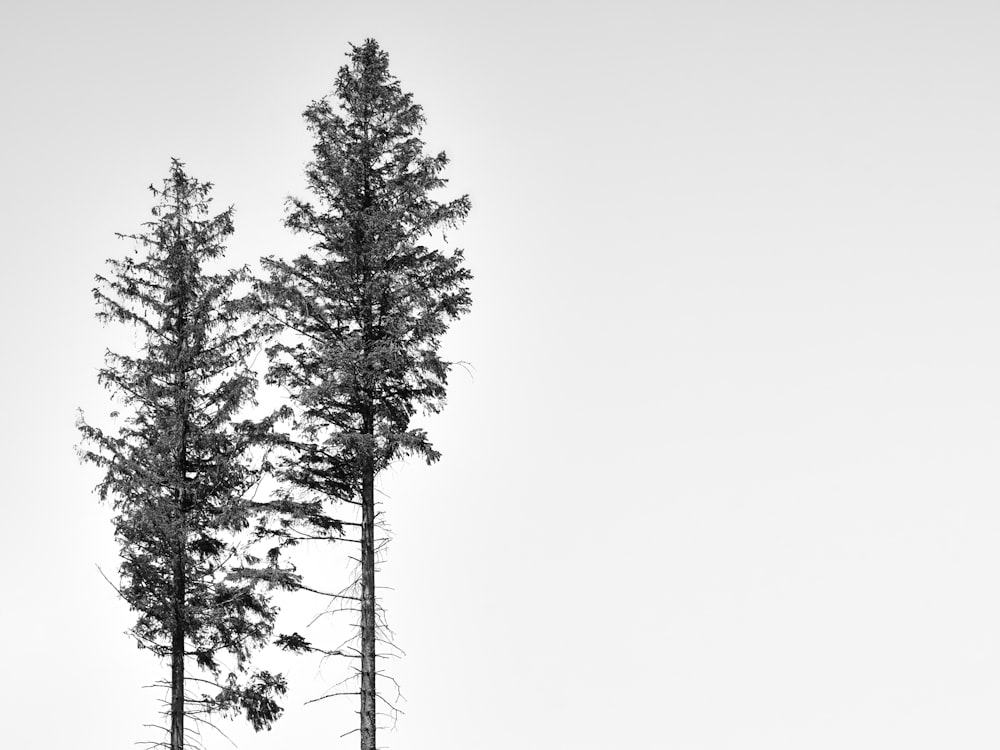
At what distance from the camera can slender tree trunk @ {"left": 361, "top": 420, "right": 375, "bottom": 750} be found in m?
21.0

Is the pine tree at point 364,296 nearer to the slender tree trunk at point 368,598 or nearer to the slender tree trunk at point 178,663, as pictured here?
the slender tree trunk at point 368,598

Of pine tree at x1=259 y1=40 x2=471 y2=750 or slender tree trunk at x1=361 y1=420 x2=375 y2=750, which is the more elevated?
pine tree at x1=259 y1=40 x2=471 y2=750

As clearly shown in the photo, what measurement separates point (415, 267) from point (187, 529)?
7.36 meters

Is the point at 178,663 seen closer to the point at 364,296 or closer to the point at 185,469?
the point at 185,469

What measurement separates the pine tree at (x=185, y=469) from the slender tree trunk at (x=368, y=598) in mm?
2623

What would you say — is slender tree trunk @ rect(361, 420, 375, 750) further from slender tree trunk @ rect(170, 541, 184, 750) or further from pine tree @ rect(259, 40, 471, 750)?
slender tree trunk @ rect(170, 541, 184, 750)

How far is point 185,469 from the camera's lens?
23.9 metres

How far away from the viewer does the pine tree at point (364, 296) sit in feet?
71.1

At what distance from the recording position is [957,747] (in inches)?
3514

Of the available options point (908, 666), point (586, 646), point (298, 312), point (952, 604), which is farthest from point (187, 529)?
point (952, 604)

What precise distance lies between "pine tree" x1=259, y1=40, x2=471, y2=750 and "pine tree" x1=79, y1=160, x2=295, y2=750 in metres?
1.82

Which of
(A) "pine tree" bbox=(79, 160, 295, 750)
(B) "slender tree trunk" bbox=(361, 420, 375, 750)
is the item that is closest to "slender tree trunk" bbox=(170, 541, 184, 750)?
(A) "pine tree" bbox=(79, 160, 295, 750)

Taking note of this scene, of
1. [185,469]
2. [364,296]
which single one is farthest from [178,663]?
[364,296]

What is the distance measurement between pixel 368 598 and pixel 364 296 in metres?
6.10
